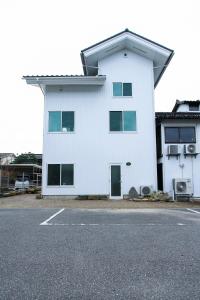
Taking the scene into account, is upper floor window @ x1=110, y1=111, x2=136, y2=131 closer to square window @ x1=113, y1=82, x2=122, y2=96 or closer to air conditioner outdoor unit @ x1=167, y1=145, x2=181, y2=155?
square window @ x1=113, y1=82, x2=122, y2=96

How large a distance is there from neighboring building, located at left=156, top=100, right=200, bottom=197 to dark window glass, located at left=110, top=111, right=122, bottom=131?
6.57 feet

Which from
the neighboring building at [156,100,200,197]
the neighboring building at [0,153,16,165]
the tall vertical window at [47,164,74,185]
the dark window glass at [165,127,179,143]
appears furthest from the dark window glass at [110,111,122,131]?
the neighboring building at [0,153,16,165]

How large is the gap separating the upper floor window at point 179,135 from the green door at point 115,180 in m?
2.98

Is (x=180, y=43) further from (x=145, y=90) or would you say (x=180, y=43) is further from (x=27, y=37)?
(x=27, y=37)

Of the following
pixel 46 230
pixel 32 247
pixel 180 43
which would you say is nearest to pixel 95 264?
pixel 32 247

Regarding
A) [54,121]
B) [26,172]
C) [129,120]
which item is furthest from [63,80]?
[26,172]

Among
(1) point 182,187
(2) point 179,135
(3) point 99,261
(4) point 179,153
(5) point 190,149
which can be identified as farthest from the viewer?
(2) point 179,135

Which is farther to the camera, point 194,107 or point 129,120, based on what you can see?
point 194,107

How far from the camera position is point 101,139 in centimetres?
1345

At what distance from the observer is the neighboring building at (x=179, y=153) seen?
42.9ft

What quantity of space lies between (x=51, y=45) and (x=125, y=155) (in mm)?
7022

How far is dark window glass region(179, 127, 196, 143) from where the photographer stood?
44.3ft

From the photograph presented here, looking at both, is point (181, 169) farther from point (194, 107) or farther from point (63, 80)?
point (63, 80)

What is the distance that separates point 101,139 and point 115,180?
225cm
